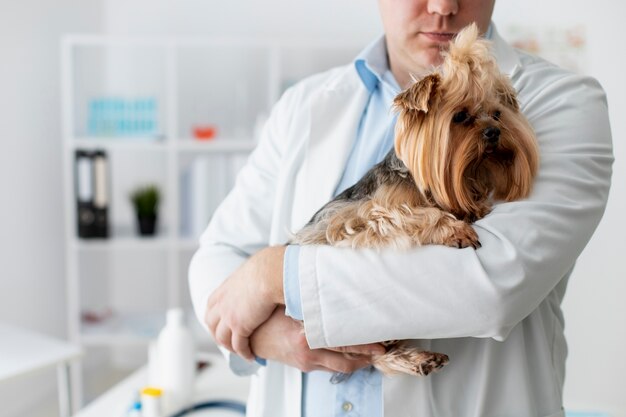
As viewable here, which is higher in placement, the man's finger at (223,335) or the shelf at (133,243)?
the man's finger at (223,335)

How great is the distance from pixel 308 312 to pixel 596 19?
3654 mm

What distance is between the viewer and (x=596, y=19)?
4191 mm

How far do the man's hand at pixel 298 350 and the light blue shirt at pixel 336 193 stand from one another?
0.06 m

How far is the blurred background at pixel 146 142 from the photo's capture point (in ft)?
13.4

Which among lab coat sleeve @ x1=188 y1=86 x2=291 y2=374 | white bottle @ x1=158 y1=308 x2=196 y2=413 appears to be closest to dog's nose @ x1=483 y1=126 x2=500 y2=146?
lab coat sleeve @ x1=188 y1=86 x2=291 y2=374

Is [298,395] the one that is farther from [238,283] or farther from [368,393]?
[238,283]

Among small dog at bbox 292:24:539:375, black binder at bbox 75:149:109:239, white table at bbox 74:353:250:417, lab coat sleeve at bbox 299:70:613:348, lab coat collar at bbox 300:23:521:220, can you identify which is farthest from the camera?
black binder at bbox 75:149:109:239

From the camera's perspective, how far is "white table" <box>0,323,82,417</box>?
242cm

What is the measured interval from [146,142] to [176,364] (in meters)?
2.27

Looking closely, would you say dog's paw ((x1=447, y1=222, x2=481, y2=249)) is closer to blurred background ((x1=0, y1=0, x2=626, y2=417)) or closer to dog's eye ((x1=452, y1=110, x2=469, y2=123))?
dog's eye ((x1=452, y1=110, x2=469, y2=123))

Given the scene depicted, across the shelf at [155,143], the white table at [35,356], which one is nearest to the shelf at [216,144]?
the shelf at [155,143]

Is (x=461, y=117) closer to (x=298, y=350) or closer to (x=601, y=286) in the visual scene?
(x=298, y=350)

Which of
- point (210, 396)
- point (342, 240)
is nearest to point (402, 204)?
point (342, 240)

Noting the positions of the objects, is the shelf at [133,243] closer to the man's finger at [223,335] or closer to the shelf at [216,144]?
the shelf at [216,144]
